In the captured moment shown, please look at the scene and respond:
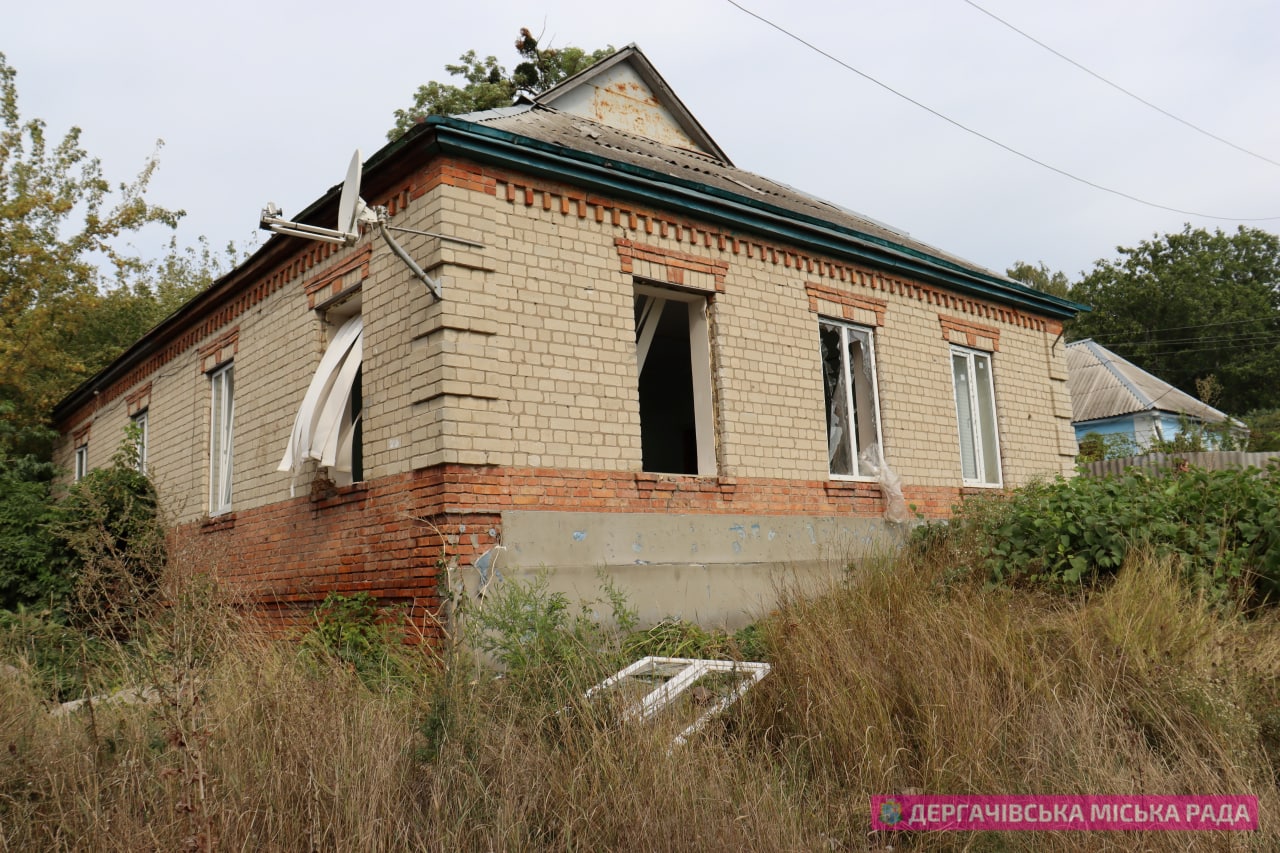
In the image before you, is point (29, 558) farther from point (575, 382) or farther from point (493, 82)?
point (493, 82)

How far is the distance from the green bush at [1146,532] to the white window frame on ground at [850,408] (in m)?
2.35

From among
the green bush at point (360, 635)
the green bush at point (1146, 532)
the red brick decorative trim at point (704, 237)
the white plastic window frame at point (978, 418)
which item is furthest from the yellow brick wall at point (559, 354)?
the green bush at point (1146, 532)

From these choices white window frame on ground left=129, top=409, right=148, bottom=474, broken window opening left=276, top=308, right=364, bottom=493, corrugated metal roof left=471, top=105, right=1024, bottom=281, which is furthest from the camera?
white window frame on ground left=129, top=409, right=148, bottom=474

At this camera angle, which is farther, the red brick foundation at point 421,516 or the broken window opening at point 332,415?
the broken window opening at point 332,415

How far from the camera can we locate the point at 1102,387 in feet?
100

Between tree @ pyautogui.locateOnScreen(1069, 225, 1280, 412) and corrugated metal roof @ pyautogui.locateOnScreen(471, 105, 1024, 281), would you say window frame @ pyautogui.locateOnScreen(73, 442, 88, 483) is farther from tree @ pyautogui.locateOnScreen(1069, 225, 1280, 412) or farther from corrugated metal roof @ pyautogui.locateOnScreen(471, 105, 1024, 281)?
tree @ pyautogui.locateOnScreen(1069, 225, 1280, 412)

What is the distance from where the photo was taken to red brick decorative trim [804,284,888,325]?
9758 millimetres

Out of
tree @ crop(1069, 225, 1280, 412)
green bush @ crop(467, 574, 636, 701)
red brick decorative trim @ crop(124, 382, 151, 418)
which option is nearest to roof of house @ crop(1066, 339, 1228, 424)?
tree @ crop(1069, 225, 1280, 412)

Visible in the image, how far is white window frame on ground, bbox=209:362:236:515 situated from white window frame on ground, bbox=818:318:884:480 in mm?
6546

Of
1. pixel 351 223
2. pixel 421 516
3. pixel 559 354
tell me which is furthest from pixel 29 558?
pixel 559 354

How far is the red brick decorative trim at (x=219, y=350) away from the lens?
10.4 metres

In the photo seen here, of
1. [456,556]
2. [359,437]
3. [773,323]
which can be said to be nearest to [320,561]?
[359,437]

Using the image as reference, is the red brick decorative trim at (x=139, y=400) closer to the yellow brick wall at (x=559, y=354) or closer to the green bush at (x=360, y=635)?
the yellow brick wall at (x=559, y=354)

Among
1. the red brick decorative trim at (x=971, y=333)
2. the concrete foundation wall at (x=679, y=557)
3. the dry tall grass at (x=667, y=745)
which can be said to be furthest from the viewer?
the red brick decorative trim at (x=971, y=333)
